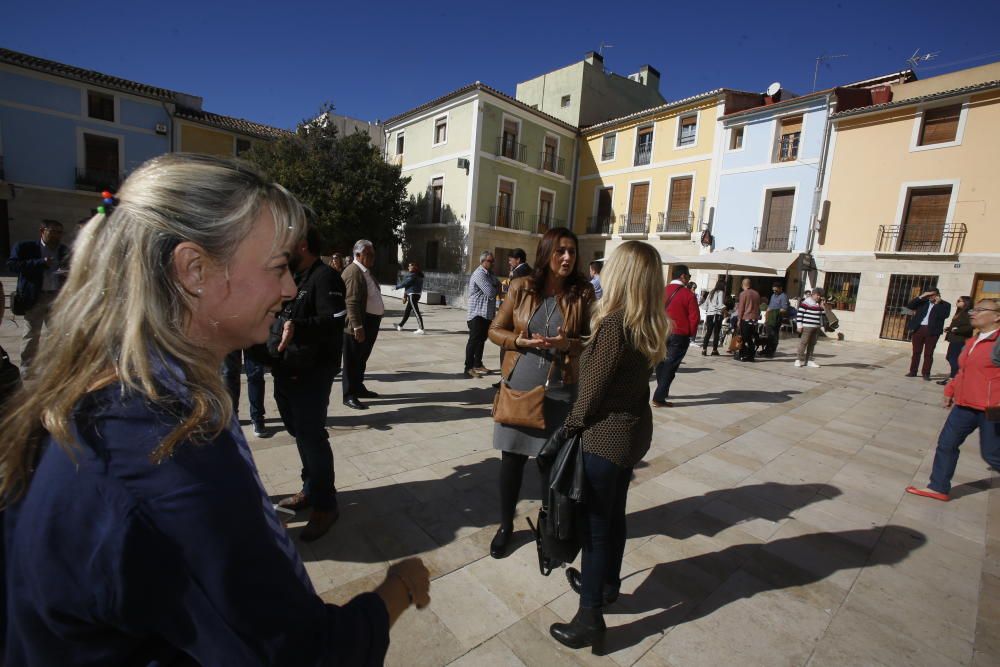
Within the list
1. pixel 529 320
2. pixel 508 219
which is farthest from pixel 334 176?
pixel 529 320

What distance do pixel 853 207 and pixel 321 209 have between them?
67.1 ft

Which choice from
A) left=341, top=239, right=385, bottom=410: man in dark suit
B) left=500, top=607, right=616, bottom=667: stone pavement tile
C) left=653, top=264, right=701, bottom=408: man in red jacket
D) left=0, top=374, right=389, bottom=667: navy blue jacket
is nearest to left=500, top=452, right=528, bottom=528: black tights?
left=500, top=607, right=616, bottom=667: stone pavement tile

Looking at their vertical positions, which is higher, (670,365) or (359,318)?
(359,318)

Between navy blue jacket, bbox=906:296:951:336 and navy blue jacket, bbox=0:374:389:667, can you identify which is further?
navy blue jacket, bbox=906:296:951:336

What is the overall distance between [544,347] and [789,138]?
2073 centimetres

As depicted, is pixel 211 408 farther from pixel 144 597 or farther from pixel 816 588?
pixel 816 588

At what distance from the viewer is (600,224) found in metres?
25.4

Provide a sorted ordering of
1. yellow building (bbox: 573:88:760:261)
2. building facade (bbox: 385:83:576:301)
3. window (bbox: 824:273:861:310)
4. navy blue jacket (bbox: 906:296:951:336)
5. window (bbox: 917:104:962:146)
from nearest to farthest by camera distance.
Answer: navy blue jacket (bbox: 906:296:951:336), window (bbox: 917:104:962:146), window (bbox: 824:273:861:310), yellow building (bbox: 573:88:760:261), building facade (bbox: 385:83:576:301)

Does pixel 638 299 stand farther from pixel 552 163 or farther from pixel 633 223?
pixel 552 163

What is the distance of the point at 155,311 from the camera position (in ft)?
2.32

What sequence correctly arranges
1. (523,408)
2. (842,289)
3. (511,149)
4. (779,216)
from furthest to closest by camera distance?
(511,149), (779,216), (842,289), (523,408)

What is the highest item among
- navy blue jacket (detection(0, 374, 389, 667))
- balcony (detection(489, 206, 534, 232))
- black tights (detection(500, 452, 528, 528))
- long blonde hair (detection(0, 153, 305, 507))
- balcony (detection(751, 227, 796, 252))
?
balcony (detection(489, 206, 534, 232))

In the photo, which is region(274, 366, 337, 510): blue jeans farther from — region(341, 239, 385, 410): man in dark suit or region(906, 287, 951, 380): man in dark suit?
region(906, 287, 951, 380): man in dark suit

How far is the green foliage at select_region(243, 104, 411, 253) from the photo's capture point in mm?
19509
